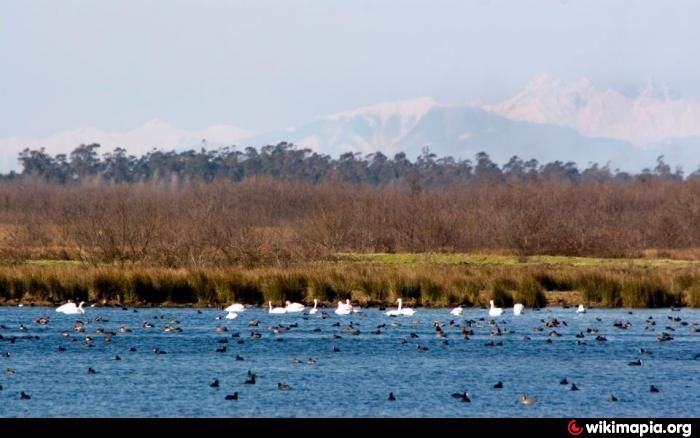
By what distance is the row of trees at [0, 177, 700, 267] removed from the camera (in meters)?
60.2

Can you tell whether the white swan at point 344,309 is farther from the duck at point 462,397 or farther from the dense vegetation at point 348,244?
the duck at point 462,397

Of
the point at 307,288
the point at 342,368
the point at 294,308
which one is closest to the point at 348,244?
the point at 307,288

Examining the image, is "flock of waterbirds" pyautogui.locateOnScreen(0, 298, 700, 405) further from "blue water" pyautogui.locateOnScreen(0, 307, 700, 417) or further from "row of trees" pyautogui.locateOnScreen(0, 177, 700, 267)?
"row of trees" pyautogui.locateOnScreen(0, 177, 700, 267)

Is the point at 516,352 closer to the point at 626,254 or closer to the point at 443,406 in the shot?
the point at 443,406

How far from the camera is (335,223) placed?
259 ft

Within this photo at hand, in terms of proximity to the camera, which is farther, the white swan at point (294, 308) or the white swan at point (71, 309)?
the white swan at point (294, 308)

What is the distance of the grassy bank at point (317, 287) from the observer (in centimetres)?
4659

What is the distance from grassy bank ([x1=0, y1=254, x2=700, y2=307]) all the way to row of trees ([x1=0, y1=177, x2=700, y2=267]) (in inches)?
223

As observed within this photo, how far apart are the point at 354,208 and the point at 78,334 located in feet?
171

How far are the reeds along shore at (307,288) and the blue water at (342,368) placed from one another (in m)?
1.87

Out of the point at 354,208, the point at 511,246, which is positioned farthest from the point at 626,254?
the point at 354,208

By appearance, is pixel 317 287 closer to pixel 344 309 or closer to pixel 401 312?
pixel 344 309
